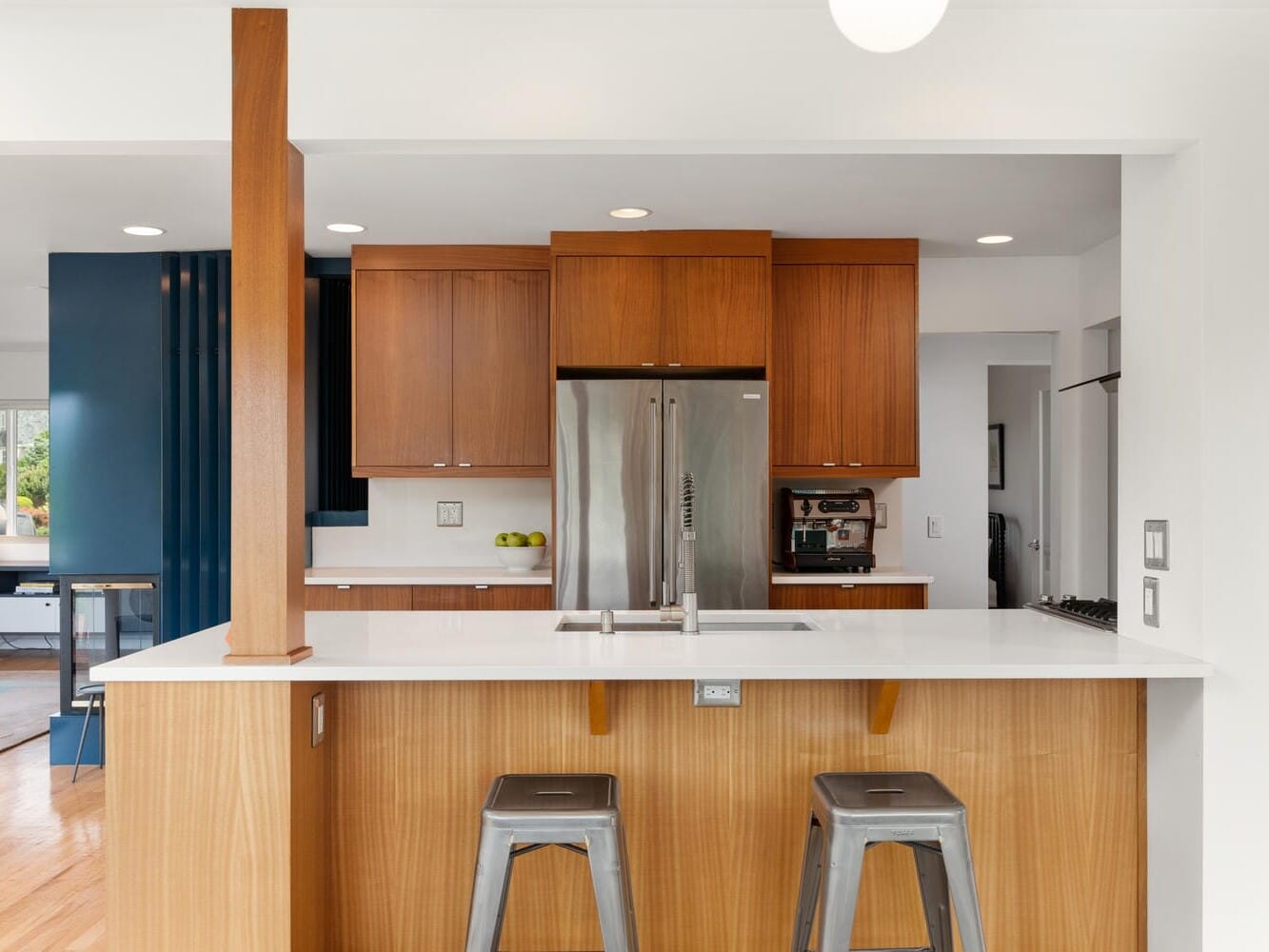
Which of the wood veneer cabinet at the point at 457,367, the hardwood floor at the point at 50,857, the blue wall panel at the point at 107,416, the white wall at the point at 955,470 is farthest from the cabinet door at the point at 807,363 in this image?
the hardwood floor at the point at 50,857

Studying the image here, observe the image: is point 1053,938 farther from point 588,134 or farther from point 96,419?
point 96,419

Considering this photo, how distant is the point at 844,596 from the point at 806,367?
3.49ft

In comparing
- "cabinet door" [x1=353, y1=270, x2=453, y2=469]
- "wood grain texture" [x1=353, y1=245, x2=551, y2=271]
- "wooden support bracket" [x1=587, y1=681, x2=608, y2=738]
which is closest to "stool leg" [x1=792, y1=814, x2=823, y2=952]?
"wooden support bracket" [x1=587, y1=681, x2=608, y2=738]

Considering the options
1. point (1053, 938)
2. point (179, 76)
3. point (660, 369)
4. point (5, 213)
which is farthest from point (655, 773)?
point (5, 213)

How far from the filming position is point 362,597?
15.0 feet

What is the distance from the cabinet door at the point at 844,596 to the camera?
455 centimetres

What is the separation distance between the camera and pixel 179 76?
2373mm

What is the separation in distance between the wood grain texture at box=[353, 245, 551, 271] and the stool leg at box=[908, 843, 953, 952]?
328cm

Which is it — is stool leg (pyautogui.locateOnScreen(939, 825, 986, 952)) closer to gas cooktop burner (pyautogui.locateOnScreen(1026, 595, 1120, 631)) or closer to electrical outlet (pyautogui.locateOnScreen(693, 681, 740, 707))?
electrical outlet (pyautogui.locateOnScreen(693, 681, 740, 707))

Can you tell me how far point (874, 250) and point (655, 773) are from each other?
117 inches

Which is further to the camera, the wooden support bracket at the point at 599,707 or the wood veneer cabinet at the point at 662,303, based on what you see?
the wood veneer cabinet at the point at 662,303

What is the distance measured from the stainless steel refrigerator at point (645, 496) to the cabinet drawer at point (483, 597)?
0.67 ft

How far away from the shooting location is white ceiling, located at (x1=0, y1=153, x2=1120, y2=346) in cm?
356

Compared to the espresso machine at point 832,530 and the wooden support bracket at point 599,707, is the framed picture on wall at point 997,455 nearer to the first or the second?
the espresso machine at point 832,530
